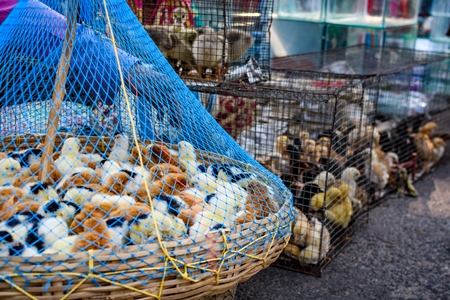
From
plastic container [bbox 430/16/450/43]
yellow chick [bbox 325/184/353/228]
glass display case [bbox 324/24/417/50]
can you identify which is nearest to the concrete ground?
yellow chick [bbox 325/184/353/228]

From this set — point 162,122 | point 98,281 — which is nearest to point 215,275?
point 98,281

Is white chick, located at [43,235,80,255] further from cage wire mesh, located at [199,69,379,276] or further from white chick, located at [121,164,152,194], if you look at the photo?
cage wire mesh, located at [199,69,379,276]

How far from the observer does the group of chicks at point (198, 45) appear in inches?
120

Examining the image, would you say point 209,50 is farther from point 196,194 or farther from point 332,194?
point 196,194

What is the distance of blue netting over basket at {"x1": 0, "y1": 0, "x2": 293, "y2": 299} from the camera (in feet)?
4.75

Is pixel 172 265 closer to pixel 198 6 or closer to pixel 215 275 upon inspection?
pixel 215 275

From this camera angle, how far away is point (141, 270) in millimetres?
1455

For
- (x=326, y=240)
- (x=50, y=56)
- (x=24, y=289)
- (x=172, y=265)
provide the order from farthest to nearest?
(x=326, y=240)
(x=50, y=56)
(x=172, y=265)
(x=24, y=289)

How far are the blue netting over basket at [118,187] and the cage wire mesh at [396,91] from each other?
7.16 ft

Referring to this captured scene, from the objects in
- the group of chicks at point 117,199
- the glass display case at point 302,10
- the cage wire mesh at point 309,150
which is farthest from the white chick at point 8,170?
the glass display case at point 302,10

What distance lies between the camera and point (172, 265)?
1.51m

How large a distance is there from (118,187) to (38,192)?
0.25 metres

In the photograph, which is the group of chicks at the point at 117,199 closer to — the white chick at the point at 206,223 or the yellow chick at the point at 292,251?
the white chick at the point at 206,223

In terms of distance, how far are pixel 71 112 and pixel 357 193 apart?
85.1 inches
